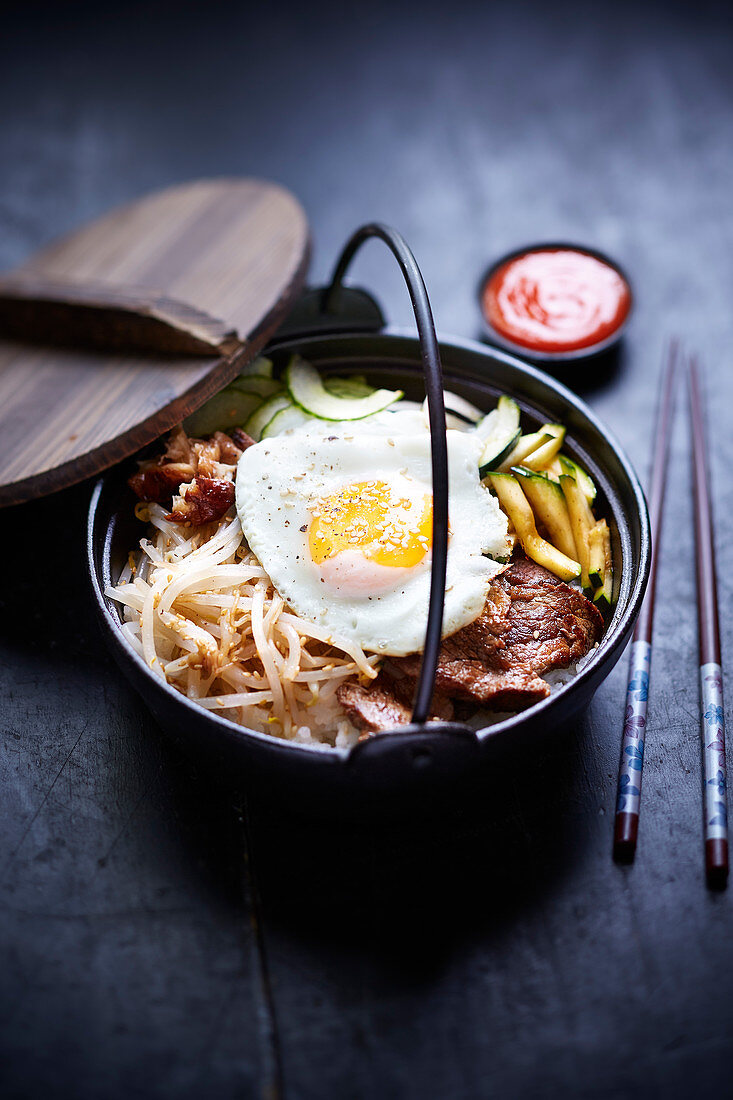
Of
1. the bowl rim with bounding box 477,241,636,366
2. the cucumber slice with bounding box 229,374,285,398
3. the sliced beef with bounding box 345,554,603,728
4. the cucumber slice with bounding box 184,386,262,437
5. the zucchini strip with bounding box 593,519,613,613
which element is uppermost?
the bowl rim with bounding box 477,241,636,366

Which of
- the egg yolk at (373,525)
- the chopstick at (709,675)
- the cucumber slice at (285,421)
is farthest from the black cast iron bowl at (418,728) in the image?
the egg yolk at (373,525)

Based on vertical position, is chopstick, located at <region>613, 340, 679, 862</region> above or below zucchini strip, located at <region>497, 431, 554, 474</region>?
below

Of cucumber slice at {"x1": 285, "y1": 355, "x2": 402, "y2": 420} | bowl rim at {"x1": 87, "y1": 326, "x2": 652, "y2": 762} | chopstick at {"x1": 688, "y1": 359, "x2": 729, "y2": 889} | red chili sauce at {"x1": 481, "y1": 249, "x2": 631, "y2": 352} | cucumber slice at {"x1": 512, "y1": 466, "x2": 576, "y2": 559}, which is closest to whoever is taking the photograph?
bowl rim at {"x1": 87, "y1": 326, "x2": 652, "y2": 762}

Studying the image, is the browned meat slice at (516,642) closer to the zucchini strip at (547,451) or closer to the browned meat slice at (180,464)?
the zucchini strip at (547,451)

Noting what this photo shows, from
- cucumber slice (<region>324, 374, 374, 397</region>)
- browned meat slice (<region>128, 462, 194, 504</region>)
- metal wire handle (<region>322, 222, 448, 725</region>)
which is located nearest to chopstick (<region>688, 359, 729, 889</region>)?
metal wire handle (<region>322, 222, 448, 725</region>)

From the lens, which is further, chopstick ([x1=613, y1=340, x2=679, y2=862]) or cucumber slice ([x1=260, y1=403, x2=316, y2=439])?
cucumber slice ([x1=260, y1=403, x2=316, y2=439])

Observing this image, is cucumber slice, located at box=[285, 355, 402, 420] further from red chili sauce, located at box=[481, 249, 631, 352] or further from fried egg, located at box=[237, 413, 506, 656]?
red chili sauce, located at box=[481, 249, 631, 352]

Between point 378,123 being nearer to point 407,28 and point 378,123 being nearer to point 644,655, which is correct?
point 407,28
